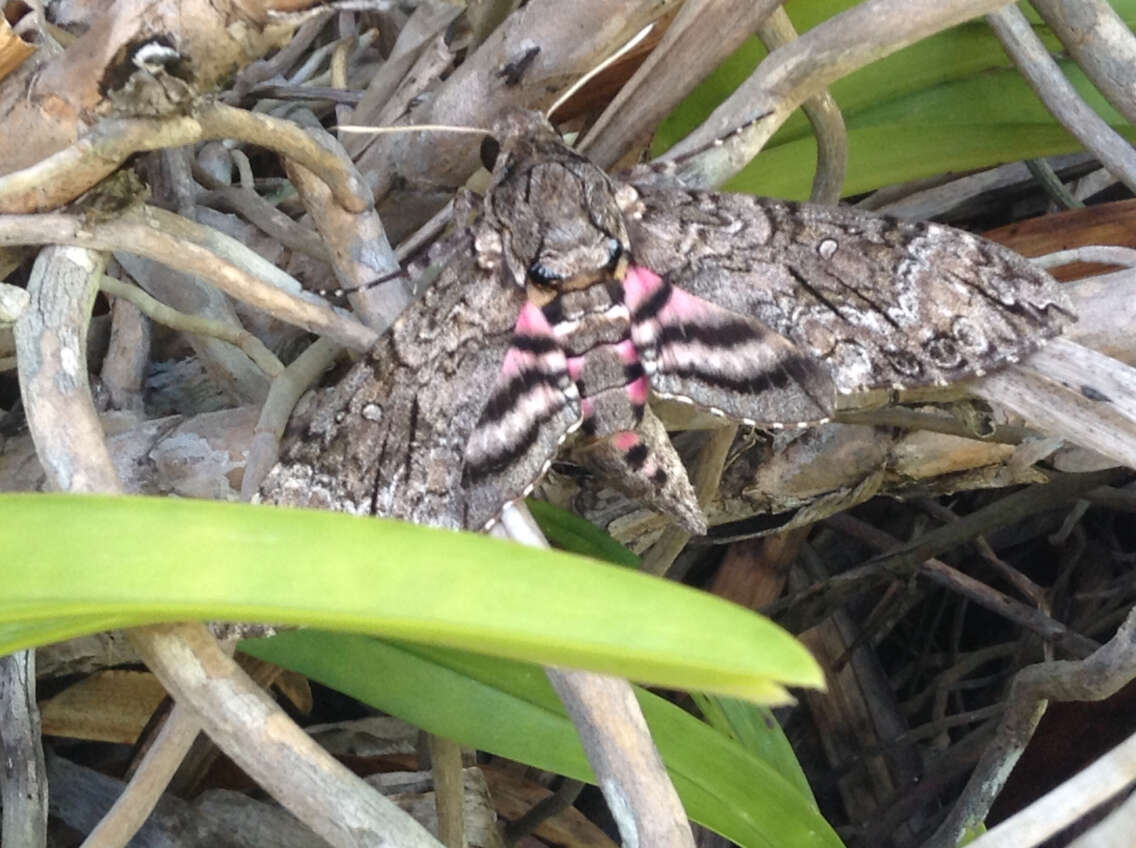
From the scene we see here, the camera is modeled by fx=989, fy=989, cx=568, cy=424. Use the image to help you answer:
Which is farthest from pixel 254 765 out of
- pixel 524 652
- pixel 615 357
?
pixel 615 357

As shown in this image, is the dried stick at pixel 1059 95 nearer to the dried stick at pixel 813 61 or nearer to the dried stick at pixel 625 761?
the dried stick at pixel 813 61

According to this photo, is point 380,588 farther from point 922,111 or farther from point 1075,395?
point 922,111

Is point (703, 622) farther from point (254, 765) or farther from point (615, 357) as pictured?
point (615, 357)

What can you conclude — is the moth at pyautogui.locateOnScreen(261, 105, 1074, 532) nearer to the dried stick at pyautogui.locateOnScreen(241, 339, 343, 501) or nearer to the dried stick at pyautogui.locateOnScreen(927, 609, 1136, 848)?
the dried stick at pyautogui.locateOnScreen(241, 339, 343, 501)

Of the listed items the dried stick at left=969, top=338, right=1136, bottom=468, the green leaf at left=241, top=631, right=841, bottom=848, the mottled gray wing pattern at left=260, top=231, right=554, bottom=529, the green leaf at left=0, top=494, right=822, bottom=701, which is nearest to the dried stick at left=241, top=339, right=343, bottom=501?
the mottled gray wing pattern at left=260, top=231, right=554, bottom=529

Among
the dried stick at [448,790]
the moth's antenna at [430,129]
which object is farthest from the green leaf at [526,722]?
the moth's antenna at [430,129]

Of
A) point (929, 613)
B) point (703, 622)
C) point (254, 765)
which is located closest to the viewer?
point (703, 622)
